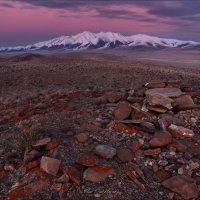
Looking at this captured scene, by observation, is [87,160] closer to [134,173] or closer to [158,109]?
[134,173]

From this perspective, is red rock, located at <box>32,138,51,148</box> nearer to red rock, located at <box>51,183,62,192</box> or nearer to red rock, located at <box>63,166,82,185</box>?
red rock, located at <box>63,166,82,185</box>

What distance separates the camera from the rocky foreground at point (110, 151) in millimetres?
7699

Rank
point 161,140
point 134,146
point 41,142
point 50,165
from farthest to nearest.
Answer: point 41,142 < point 161,140 < point 134,146 < point 50,165

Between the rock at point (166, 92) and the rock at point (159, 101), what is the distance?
0.45 ft

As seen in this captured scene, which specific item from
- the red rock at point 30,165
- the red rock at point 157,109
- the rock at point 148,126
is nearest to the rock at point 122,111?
the red rock at point 157,109

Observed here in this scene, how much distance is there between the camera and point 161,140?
28.6ft

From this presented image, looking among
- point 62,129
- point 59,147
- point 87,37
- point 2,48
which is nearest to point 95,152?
point 59,147

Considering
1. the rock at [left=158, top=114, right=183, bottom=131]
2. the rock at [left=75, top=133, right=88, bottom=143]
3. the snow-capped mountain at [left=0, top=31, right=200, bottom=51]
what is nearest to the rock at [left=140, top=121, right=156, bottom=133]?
the rock at [left=158, top=114, right=183, bottom=131]

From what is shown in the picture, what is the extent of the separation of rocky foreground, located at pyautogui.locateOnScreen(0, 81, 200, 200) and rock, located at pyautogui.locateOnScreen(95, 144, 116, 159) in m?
0.02

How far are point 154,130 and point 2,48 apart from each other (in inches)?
6610

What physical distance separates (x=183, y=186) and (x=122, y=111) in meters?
2.95

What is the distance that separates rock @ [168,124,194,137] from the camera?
929 centimetres

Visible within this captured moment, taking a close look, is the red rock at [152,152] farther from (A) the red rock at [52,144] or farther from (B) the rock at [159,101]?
(B) the rock at [159,101]

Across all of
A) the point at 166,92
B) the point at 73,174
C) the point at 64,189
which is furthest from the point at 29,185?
the point at 166,92
